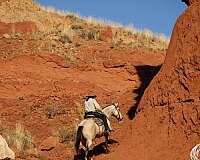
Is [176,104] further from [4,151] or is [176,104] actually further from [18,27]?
[18,27]

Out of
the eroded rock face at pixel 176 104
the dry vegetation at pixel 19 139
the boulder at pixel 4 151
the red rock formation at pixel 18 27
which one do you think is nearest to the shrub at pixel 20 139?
the dry vegetation at pixel 19 139

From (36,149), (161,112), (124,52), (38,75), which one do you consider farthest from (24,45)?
(161,112)

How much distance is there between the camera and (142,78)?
87.7 ft

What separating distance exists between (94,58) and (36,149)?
12.8 metres

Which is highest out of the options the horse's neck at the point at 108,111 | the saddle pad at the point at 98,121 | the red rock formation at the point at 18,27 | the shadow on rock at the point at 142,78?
the red rock formation at the point at 18,27

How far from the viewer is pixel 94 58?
31094 millimetres

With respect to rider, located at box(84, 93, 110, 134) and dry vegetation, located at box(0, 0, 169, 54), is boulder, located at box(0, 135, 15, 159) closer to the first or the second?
rider, located at box(84, 93, 110, 134)

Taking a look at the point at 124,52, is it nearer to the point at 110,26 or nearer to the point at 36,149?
the point at 110,26

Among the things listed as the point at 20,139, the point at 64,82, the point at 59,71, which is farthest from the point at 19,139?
the point at 59,71

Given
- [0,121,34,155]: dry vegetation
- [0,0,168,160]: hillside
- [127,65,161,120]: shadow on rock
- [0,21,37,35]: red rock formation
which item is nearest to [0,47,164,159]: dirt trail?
[0,0,168,160]: hillside

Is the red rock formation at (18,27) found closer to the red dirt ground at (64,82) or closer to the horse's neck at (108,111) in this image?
the red dirt ground at (64,82)

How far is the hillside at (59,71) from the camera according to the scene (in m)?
20.2

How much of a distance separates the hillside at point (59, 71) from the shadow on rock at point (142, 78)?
6 cm

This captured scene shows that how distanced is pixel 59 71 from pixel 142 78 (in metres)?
5.44
